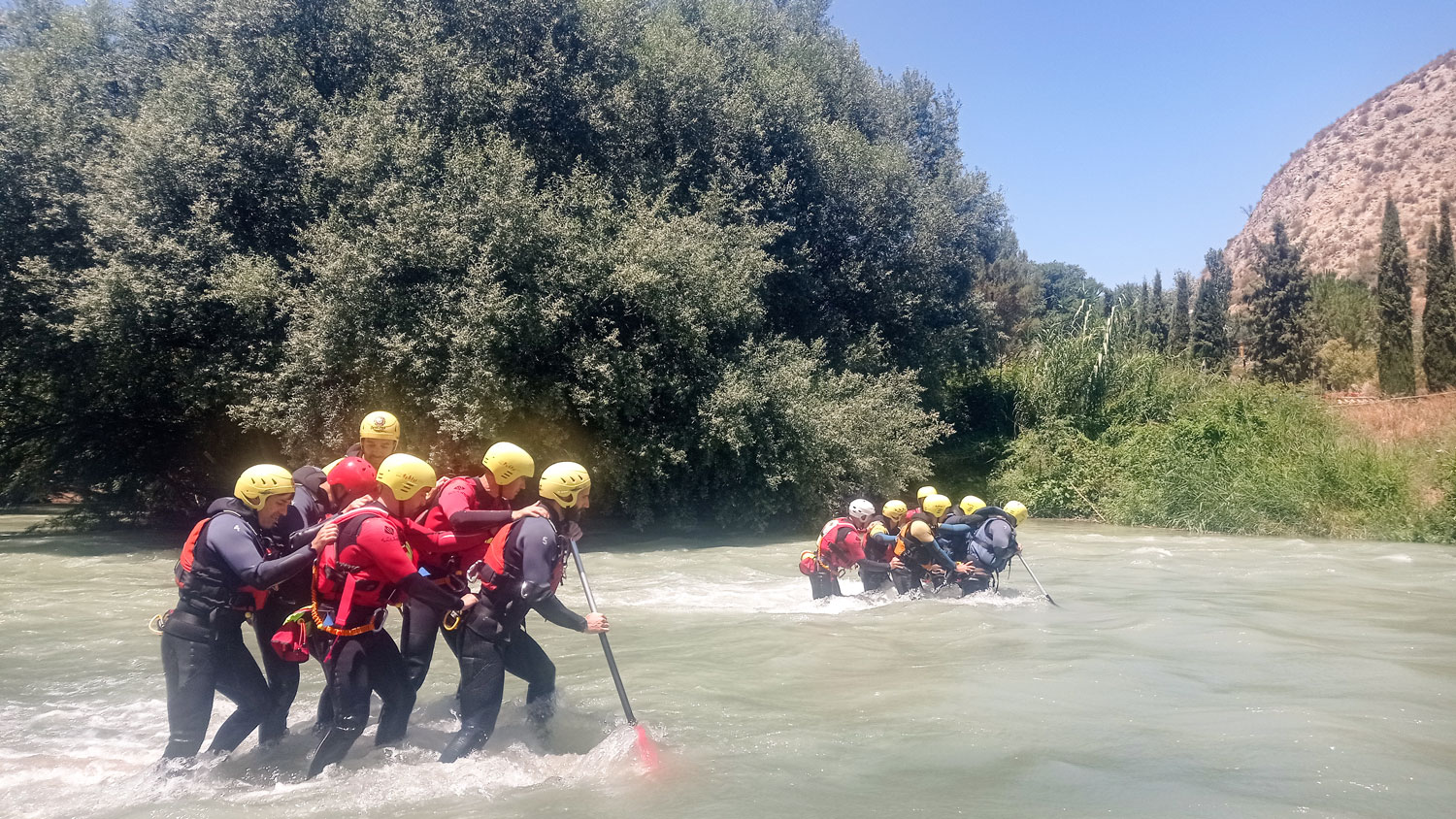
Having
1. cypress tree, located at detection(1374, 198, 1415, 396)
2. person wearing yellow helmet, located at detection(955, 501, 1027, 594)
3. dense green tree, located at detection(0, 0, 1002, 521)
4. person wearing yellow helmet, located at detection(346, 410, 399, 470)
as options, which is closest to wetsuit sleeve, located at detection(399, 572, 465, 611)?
person wearing yellow helmet, located at detection(346, 410, 399, 470)

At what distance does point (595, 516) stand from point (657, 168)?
8325 millimetres

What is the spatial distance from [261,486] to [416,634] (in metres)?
1.26

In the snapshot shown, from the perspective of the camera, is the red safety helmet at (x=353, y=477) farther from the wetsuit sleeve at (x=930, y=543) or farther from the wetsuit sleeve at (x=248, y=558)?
the wetsuit sleeve at (x=930, y=543)

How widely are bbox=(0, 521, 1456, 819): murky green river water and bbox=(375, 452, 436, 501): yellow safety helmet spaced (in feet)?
5.35

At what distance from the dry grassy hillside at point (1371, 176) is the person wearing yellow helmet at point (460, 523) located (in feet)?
184

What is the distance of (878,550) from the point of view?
12070mm

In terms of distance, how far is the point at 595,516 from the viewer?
23.7 metres

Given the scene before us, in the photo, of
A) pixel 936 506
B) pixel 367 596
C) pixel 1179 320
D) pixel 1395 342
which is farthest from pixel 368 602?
pixel 1179 320

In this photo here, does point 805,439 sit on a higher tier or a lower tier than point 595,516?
higher

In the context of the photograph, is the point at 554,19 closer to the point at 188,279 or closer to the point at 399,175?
the point at 399,175

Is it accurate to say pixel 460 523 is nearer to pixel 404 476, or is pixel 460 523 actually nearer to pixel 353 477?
pixel 404 476

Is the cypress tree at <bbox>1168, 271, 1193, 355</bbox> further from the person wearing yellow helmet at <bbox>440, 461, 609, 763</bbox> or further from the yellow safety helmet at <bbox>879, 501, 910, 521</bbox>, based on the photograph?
the person wearing yellow helmet at <bbox>440, 461, 609, 763</bbox>

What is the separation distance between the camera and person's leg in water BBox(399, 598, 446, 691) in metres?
5.95

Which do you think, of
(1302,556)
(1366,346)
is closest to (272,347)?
(1302,556)
